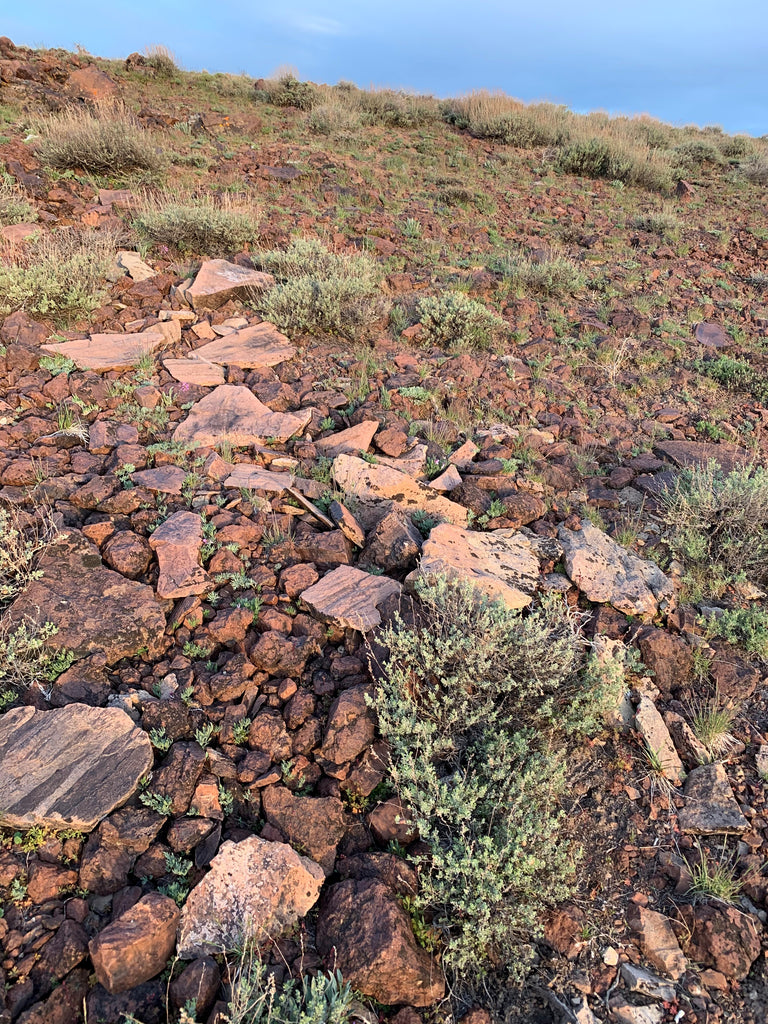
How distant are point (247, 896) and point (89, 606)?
53.5 inches

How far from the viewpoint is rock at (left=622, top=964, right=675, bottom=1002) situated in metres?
1.73

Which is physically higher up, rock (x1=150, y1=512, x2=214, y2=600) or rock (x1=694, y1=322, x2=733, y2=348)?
rock (x1=694, y1=322, x2=733, y2=348)

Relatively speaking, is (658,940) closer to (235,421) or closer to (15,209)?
(235,421)

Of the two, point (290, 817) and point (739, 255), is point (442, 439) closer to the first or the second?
point (290, 817)

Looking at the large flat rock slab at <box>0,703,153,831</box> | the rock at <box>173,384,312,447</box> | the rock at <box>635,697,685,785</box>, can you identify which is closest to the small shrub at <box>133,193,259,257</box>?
the rock at <box>173,384,312,447</box>

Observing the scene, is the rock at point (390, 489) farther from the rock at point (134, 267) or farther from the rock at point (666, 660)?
the rock at point (134, 267)

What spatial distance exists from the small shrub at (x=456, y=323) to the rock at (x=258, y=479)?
228 centimetres

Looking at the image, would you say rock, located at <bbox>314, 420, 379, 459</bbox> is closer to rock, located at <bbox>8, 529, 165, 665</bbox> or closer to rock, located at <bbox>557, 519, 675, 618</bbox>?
rock, located at <bbox>557, 519, 675, 618</bbox>

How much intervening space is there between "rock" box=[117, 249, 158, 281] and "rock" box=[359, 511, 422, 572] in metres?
3.85

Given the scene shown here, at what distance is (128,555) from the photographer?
2760 millimetres

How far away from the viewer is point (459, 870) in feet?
5.93

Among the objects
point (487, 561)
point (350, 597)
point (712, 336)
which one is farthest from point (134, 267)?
point (712, 336)

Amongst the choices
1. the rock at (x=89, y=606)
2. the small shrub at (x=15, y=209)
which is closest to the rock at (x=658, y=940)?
the rock at (x=89, y=606)

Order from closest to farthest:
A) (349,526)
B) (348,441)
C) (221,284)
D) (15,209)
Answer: (349,526), (348,441), (221,284), (15,209)
